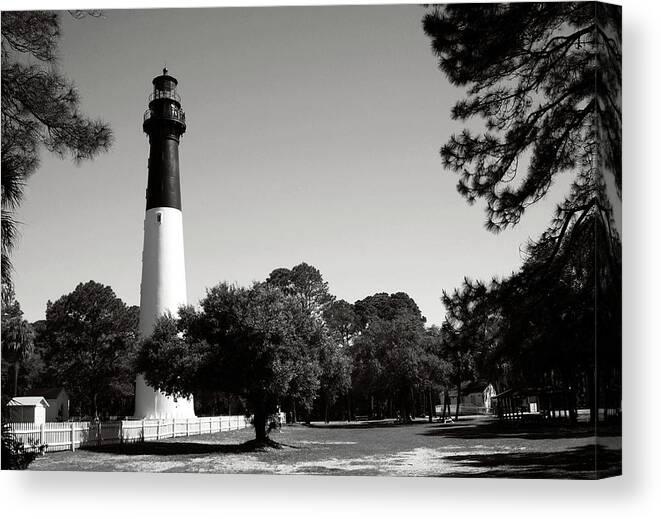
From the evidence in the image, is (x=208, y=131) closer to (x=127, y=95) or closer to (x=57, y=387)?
(x=127, y=95)

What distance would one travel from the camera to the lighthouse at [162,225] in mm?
9758

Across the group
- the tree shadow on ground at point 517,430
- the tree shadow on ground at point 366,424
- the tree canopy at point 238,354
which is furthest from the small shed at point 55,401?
the tree shadow on ground at point 517,430

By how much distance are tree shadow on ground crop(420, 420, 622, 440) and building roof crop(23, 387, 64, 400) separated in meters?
4.27

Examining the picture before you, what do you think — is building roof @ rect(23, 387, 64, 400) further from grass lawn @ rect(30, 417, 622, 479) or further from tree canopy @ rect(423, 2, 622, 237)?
tree canopy @ rect(423, 2, 622, 237)

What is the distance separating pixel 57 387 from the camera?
10.1 m

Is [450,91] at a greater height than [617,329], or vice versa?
[450,91]

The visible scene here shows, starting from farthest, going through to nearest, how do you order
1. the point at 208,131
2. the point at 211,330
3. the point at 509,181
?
the point at 211,330
the point at 208,131
the point at 509,181

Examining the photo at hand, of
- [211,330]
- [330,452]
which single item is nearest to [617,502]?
[330,452]

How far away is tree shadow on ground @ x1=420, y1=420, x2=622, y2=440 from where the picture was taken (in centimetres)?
817

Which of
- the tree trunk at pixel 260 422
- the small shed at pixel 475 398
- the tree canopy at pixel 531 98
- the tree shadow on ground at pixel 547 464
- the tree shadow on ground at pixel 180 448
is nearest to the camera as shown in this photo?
the tree shadow on ground at pixel 547 464

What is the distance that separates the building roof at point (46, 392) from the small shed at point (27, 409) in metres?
0.06

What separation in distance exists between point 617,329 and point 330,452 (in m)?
3.29

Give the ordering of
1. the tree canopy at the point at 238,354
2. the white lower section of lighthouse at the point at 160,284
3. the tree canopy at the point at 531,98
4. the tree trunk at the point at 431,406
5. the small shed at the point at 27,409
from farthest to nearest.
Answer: the tree canopy at the point at 238,354 < the white lower section of lighthouse at the point at 160,284 < the small shed at the point at 27,409 < the tree trunk at the point at 431,406 < the tree canopy at the point at 531,98

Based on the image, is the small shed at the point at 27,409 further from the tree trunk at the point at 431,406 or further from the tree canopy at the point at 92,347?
the tree trunk at the point at 431,406
